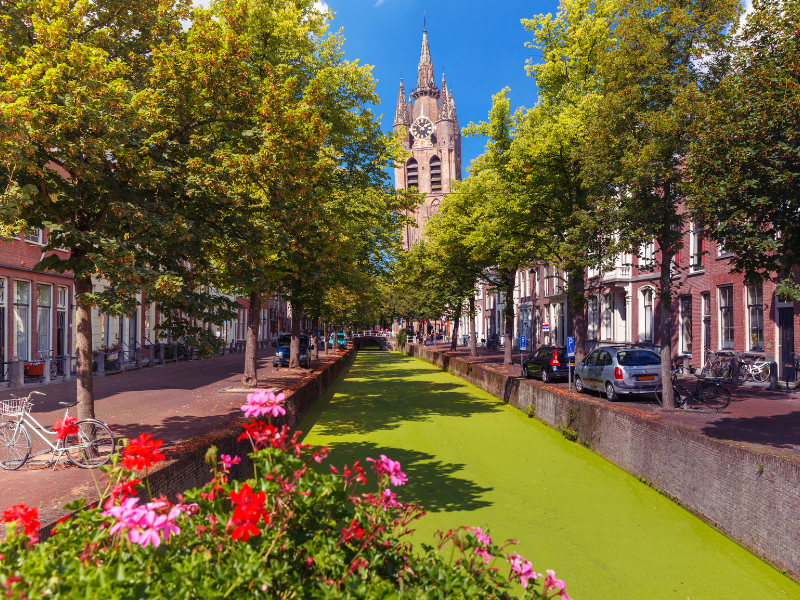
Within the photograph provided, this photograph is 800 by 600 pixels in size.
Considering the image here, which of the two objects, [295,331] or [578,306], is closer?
[578,306]

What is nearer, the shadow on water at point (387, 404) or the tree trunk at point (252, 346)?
the shadow on water at point (387, 404)

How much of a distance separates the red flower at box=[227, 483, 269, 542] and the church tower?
391 feet

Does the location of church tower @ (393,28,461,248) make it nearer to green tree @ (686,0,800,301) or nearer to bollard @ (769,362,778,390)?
bollard @ (769,362,778,390)

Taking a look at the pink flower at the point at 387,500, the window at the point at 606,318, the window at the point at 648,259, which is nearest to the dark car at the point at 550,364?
the window at the point at 648,259

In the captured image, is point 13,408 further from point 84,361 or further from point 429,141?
point 429,141

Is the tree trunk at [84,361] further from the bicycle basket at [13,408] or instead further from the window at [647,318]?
the window at [647,318]

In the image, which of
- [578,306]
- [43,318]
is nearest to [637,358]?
[578,306]

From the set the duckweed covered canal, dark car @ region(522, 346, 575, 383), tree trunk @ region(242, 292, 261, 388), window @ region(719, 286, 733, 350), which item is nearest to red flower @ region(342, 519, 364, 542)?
the duckweed covered canal

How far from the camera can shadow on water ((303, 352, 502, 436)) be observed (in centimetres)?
1516

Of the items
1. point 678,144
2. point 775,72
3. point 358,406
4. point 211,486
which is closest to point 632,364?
point 678,144

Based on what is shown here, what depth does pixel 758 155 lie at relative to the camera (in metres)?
6.76

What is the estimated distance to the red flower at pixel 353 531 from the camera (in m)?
2.55

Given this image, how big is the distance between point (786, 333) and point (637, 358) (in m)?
6.46

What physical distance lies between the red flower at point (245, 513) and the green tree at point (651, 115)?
1002cm
